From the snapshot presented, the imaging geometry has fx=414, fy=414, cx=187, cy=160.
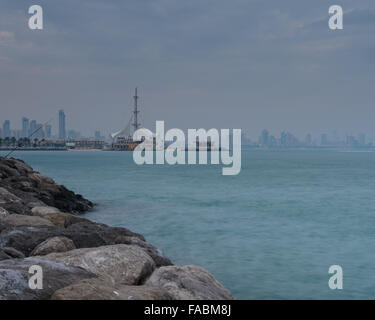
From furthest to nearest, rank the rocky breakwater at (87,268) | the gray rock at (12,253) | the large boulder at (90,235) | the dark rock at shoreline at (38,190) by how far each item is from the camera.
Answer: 1. the dark rock at shoreline at (38,190)
2. the large boulder at (90,235)
3. the gray rock at (12,253)
4. the rocky breakwater at (87,268)

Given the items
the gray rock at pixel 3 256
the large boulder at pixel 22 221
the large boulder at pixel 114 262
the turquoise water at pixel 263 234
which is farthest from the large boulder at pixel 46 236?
the turquoise water at pixel 263 234

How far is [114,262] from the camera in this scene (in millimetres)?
4492

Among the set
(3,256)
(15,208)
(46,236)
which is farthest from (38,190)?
(3,256)

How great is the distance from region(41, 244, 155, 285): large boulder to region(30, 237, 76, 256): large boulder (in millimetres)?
515

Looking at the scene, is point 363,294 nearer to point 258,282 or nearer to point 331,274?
point 331,274

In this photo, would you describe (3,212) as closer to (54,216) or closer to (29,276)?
(54,216)

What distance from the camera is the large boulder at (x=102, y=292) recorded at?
11.3ft

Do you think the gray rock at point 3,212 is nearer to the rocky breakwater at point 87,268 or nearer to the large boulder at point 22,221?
the rocky breakwater at point 87,268

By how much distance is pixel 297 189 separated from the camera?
24.5 metres

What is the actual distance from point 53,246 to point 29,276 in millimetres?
1697

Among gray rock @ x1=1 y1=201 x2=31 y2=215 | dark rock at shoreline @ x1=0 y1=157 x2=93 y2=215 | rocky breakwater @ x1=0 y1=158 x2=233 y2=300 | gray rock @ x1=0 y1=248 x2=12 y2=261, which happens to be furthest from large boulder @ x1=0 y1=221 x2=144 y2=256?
dark rock at shoreline @ x1=0 y1=157 x2=93 y2=215

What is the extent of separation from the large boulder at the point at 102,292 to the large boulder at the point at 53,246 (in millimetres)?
1772

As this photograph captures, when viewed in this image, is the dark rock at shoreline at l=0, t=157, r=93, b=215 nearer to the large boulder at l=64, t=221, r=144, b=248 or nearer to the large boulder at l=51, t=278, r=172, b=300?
the large boulder at l=64, t=221, r=144, b=248

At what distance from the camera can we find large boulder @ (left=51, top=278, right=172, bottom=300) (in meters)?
3.45
